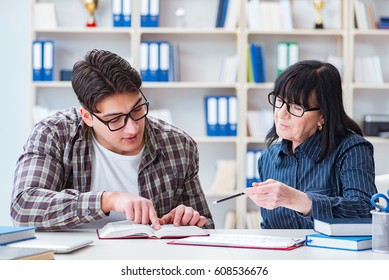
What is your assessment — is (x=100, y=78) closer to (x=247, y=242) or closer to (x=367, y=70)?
(x=247, y=242)

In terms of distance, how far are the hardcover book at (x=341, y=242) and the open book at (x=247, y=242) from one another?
0.04 metres

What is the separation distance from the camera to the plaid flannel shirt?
208 cm

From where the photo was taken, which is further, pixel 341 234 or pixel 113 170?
pixel 113 170

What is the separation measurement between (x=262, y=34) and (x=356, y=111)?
2.92 feet

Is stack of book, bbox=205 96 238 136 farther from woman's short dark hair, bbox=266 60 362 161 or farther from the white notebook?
the white notebook

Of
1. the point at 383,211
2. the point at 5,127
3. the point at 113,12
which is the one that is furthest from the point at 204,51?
the point at 383,211

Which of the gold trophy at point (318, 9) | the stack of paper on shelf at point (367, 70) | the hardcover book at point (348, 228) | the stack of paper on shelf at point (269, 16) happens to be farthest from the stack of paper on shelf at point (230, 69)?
the hardcover book at point (348, 228)

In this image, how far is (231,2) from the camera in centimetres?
470

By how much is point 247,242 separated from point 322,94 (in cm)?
78

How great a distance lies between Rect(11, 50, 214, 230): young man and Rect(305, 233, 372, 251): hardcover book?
0.47 m

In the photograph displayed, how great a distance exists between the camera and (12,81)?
4.81 meters

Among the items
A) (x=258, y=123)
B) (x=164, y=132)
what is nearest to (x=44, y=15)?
(x=258, y=123)

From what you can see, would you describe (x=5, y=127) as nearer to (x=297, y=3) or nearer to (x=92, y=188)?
(x=297, y=3)

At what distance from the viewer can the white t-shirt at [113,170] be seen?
2363mm
